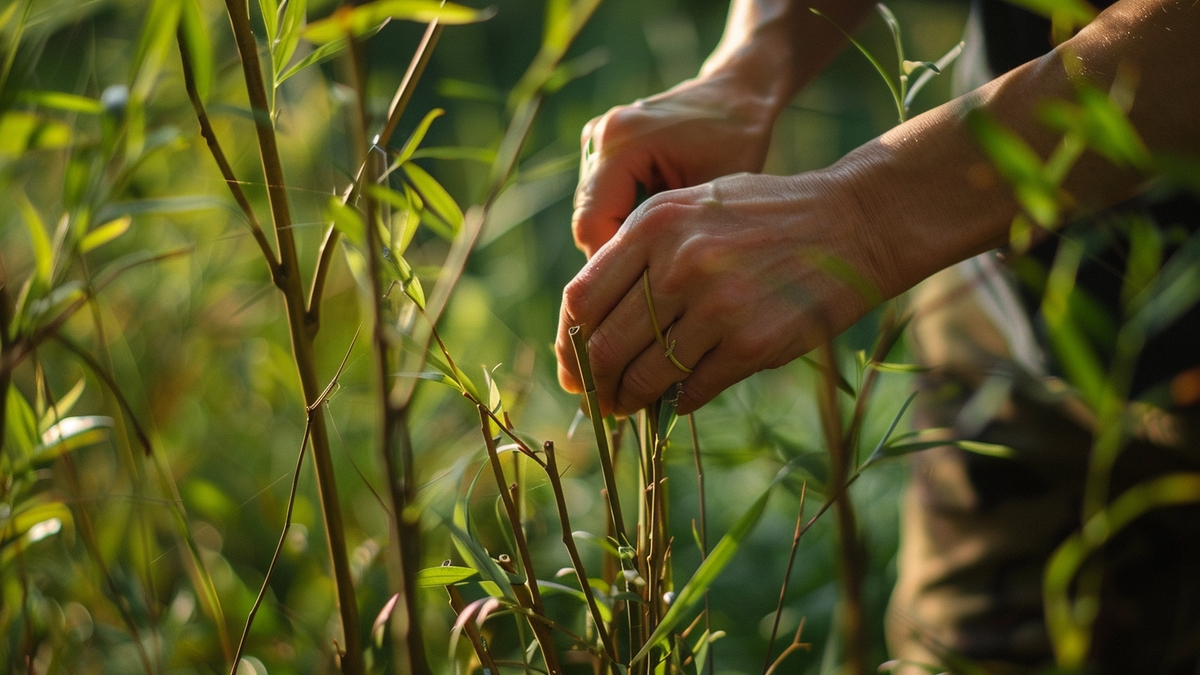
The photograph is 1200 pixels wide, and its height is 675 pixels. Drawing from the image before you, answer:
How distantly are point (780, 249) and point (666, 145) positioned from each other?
6.7 inches

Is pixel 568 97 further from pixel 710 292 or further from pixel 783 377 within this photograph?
pixel 710 292

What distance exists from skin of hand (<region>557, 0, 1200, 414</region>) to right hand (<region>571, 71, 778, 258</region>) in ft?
0.32

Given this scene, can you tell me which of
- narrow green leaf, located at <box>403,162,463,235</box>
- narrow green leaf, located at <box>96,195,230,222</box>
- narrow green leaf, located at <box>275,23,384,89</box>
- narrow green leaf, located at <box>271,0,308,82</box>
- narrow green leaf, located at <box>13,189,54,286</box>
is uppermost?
narrow green leaf, located at <box>271,0,308,82</box>

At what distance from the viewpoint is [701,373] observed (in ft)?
1.36

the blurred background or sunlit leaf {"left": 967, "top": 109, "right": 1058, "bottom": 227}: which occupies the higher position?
sunlit leaf {"left": 967, "top": 109, "right": 1058, "bottom": 227}

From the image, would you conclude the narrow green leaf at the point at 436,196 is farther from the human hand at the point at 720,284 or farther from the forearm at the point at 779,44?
the forearm at the point at 779,44

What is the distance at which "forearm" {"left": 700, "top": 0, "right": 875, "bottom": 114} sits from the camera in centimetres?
62

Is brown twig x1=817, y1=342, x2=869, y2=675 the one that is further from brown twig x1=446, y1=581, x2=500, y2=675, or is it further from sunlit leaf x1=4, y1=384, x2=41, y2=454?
sunlit leaf x1=4, y1=384, x2=41, y2=454

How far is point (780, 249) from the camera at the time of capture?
39 centimetres

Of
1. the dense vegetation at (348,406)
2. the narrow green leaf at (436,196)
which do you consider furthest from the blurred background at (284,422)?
the narrow green leaf at (436,196)

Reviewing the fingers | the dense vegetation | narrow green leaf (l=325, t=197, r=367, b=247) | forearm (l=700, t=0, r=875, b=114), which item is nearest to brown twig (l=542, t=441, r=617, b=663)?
the dense vegetation

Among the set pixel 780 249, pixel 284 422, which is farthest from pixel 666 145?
pixel 284 422

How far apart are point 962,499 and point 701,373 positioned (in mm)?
509

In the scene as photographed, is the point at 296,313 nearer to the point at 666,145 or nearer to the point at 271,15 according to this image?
the point at 271,15
